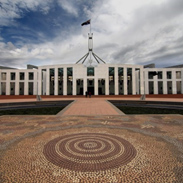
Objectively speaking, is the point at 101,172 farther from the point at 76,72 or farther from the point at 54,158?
the point at 76,72

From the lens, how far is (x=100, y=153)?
148 inches

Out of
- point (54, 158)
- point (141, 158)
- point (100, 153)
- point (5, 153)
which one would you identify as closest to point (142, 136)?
point (141, 158)

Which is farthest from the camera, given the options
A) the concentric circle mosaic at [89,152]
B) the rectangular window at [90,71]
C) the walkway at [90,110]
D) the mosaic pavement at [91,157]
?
the rectangular window at [90,71]

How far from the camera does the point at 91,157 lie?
354cm

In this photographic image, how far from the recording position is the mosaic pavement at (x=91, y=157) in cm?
269

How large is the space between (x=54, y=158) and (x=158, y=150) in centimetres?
346

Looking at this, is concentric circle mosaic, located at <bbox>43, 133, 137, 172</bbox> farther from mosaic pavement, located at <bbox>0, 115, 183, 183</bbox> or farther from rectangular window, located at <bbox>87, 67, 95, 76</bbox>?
rectangular window, located at <bbox>87, 67, 95, 76</bbox>

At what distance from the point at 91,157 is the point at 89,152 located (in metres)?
0.28

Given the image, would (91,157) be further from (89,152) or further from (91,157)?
(89,152)

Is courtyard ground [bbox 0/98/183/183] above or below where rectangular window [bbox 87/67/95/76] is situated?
below

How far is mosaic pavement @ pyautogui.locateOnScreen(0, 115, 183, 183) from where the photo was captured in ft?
8.84

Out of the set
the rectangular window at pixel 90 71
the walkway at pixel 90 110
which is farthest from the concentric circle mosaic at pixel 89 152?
the rectangular window at pixel 90 71

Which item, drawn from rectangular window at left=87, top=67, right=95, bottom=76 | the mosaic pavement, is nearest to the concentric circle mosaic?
the mosaic pavement

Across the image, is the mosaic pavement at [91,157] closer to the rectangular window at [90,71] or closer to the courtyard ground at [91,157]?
the courtyard ground at [91,157]
